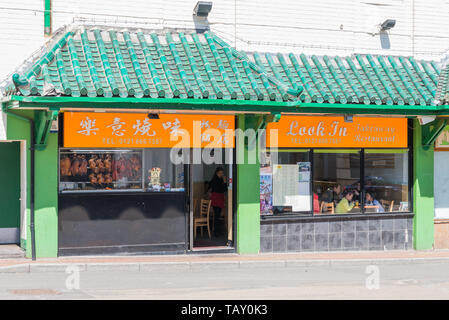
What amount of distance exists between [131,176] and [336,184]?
5195 millimetres

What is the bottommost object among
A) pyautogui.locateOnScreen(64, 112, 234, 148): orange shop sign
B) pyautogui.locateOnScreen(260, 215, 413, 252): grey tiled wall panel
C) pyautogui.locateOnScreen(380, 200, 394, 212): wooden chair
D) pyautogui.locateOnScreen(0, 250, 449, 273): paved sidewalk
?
pyautogui.locateOnScreen(0, 250, 449, 273): paved sidewalk

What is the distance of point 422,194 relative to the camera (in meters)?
16.3

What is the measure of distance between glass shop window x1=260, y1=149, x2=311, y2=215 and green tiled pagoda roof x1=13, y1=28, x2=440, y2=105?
1874 mm

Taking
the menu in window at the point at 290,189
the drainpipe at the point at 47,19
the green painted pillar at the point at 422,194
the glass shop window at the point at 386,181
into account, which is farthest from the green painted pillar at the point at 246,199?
the drainpipe at the point at 47,19

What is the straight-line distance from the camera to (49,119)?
41.1 ft

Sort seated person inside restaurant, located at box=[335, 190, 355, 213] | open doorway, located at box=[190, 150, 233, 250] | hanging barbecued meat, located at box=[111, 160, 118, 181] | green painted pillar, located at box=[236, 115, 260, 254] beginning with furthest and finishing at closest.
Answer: seated person inside restaurant, located at box=[335, 190, 355, 213] → open doorway, located at box=[190, 150, 233, 250] → green painted pillar, located at box=[236, 115, 260, 254] → hanging barbecued meat, located at box=[111, 160, 118, 181]

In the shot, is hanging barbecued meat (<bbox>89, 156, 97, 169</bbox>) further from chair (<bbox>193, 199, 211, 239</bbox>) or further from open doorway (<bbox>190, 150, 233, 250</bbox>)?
chair (<bbox>193, 199, 211, 239</bbox>)

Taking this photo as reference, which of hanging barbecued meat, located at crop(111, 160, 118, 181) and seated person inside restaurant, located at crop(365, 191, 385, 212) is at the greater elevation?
hanging barbecued meat, located at crop(111, 160, 118, 181)

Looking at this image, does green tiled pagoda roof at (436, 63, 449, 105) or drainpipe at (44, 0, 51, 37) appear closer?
drainpipe at (44, 0, 51, 37)

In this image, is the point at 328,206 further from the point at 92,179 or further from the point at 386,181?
the point at 92,179

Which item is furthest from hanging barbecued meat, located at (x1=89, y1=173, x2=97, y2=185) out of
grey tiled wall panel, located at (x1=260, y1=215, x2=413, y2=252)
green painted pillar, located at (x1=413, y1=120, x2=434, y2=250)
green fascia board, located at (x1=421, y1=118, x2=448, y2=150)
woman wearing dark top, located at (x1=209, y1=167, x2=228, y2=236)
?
green fascia board, located at (x1=421, y1=118, x2=448, y2=150)

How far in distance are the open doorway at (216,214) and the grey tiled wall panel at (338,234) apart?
3.55 feet

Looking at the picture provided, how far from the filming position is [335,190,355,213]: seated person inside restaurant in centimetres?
1589
